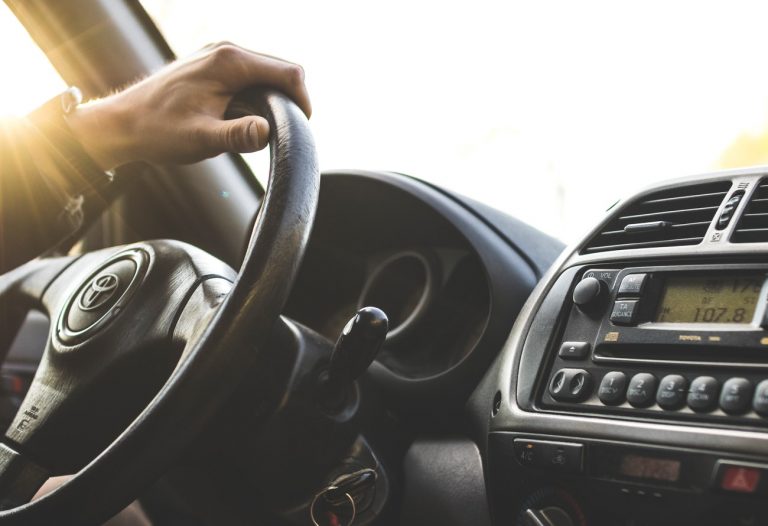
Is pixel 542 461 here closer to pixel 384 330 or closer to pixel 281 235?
pixel 384 330

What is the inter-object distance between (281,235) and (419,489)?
57 cm

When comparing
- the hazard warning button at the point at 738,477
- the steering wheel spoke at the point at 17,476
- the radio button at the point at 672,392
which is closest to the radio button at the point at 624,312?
the radio button at the point at 672,392

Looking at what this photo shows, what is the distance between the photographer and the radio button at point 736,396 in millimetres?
821

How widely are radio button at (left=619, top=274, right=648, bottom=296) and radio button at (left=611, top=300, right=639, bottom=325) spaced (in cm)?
1

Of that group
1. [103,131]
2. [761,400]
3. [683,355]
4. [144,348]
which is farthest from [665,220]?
[103,131]

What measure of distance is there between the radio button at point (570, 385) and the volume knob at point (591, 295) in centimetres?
9

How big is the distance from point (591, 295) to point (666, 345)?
136mm

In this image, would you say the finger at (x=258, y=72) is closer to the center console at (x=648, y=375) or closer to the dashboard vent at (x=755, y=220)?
the center console at (x=648, y=375)

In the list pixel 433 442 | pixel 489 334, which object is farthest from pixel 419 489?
pixel 489 334

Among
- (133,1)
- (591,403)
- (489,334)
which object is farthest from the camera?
(133,1)

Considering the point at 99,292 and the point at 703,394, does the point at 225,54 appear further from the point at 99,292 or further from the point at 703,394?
the point at 703,394

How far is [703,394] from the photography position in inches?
33.8

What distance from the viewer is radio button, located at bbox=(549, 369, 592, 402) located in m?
0.98

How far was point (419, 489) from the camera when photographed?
1.21 metres
